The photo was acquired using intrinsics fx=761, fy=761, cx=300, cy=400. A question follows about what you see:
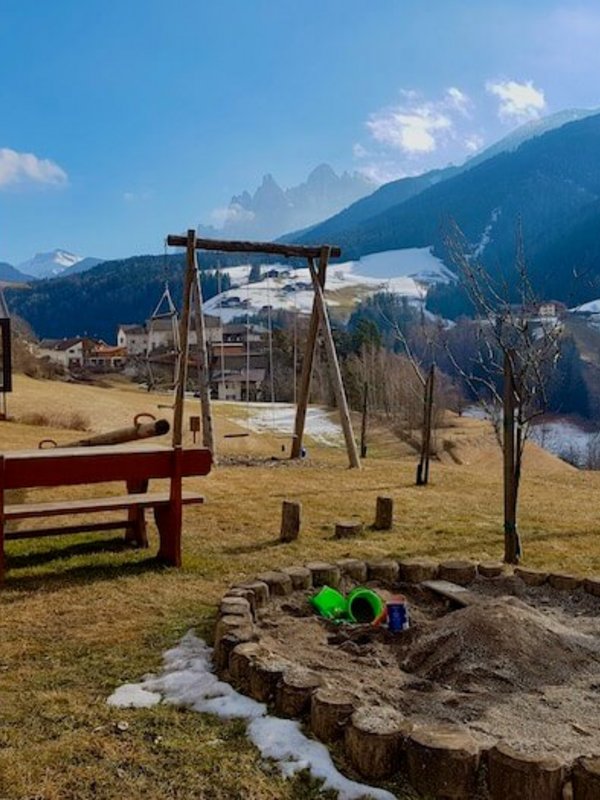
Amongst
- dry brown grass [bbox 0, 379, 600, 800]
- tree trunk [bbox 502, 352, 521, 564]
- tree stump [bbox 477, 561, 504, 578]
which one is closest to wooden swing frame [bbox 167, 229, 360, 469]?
dry brown grass [bbox 0, 379, 600, 800]

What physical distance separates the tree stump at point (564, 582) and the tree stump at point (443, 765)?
309cm

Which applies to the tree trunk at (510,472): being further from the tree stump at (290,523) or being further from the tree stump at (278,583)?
the tree stump at (278,583)

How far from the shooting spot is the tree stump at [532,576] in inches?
241

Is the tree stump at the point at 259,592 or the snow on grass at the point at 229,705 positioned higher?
the tree stump at the point at 259,592

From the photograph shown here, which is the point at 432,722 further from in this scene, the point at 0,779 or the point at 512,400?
the point at 512,400

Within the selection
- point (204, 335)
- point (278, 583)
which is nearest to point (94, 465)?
point (278, 583)

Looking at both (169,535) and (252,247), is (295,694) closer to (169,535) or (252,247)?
(169,535)

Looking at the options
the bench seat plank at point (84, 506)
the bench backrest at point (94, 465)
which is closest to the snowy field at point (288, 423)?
the bench seat plank at point (84, 506)

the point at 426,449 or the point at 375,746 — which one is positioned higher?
the point at 426,449

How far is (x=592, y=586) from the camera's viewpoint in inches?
232

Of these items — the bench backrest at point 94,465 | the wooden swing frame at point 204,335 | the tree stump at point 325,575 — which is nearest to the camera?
the tree stump at point 325,575

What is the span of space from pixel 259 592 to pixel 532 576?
226 centimetres

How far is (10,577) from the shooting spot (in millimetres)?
6578

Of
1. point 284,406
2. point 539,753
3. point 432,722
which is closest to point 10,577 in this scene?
point 432,722
